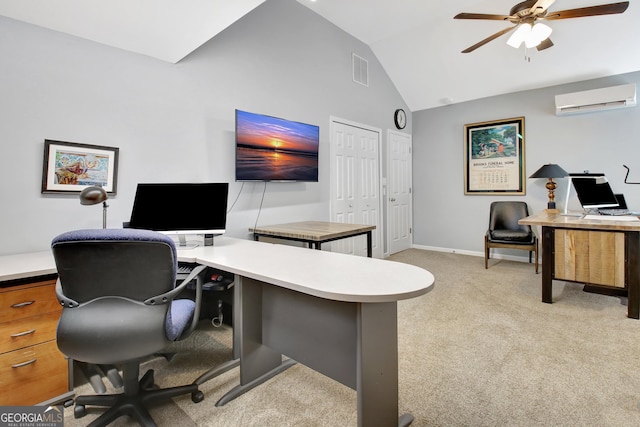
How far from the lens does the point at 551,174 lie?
13.5 ft

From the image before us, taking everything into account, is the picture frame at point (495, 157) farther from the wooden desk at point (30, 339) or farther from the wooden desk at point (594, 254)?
the wooden desk at point (30, 339)

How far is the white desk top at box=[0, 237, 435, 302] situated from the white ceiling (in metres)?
1.58

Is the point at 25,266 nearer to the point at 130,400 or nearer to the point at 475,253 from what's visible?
the point at 130,400

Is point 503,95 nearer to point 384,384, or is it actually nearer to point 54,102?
point 384,384

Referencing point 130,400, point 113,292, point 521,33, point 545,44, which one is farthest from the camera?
point 545,44

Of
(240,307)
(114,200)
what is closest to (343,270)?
(240,307)

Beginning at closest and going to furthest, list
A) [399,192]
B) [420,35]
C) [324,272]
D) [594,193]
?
1. [324,272]
2. [594,193]
3. [420,35]
4. [399,192]

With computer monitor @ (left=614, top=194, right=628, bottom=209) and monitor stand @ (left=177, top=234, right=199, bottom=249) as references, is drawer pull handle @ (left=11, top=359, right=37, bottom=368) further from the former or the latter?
computer monitor @ (left=614, top=194, right=628, bottom=209)

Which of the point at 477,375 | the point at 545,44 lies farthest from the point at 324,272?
the point at 545,44

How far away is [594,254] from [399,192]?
3010 millimetres

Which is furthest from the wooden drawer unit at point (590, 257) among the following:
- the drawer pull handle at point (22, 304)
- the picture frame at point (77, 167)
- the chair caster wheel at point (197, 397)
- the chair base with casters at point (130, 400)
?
the drawer pull handle at point (22, 304)

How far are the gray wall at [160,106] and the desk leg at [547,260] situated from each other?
2427 millimetres

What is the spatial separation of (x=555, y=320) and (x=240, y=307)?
8.87 feet

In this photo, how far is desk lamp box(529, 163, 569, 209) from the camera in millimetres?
4117
